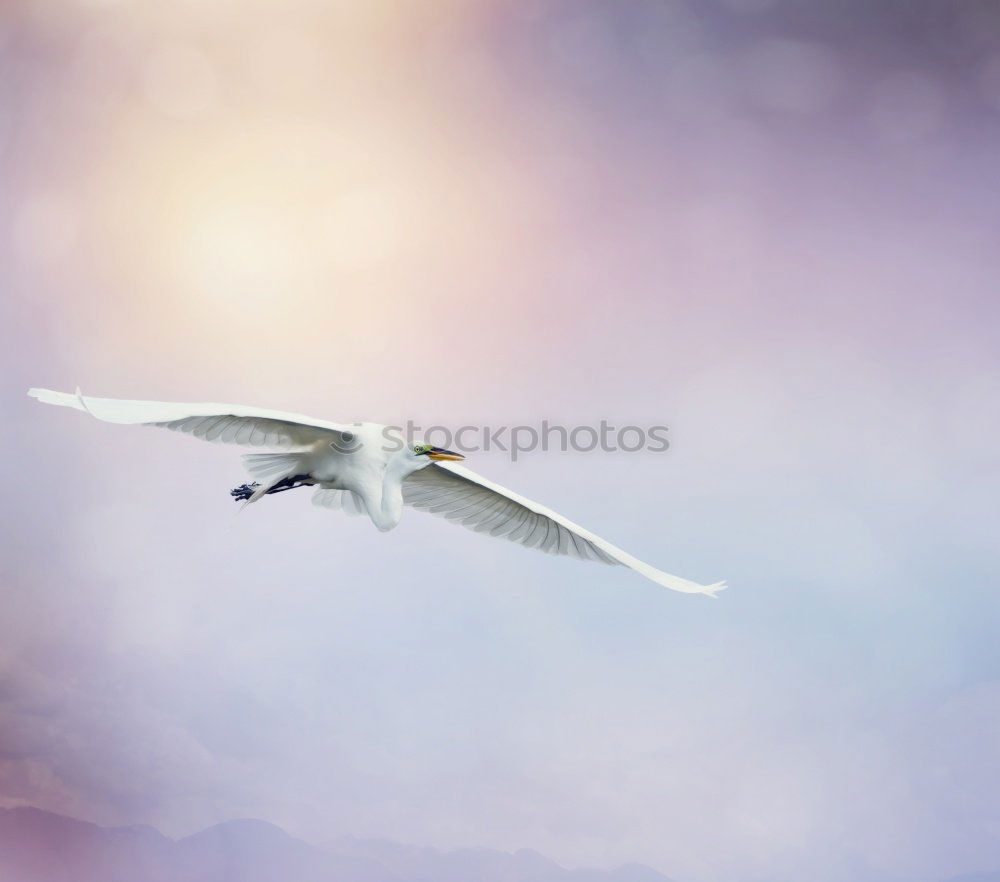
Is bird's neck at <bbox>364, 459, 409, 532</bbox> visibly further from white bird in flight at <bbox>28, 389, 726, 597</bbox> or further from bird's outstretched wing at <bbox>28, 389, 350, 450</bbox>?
bird's outstretched wing at <bbox>28, 389, 350, 450</bbox>

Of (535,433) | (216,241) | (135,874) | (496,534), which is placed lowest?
(135,874)

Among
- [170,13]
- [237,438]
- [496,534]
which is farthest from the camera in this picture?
[170,13]

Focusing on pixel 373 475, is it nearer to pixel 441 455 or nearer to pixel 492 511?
pixel 441 455

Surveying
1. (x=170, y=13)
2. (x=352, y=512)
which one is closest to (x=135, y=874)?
(x=352, y=512)

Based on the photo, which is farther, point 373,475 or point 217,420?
point 373,475

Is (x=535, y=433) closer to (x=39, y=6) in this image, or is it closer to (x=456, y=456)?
(x=456, y=456)

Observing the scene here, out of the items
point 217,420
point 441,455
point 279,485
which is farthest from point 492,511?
point 217,420
